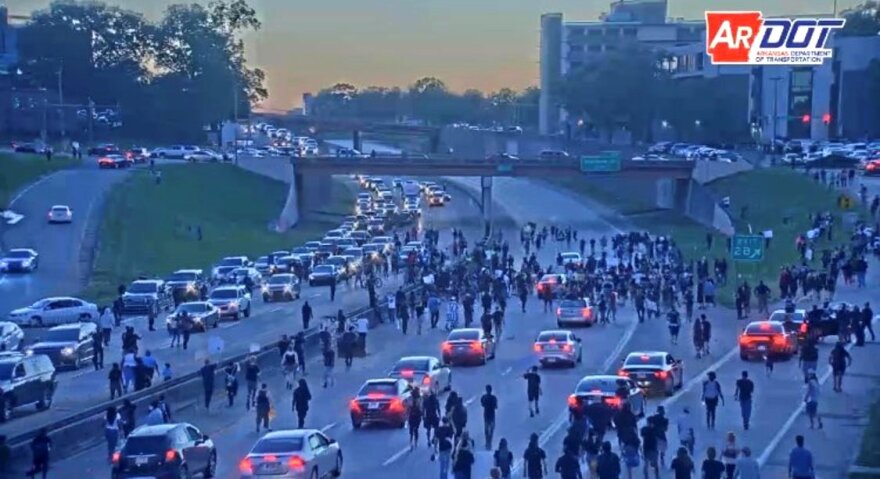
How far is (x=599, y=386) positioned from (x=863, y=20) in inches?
6069

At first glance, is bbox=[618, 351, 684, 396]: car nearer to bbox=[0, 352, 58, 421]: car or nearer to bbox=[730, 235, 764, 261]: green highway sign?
bbox=[0, 352, 58, 421]: car

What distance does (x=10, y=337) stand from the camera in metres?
41.0

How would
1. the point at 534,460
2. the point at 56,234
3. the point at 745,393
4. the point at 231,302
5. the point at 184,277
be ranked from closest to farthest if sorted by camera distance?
the point at 534,460 → the point at 745,393 → the point at 231,302 → the point at 184,277 → the point at 56,234

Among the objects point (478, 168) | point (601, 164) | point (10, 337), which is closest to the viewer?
point (10, 337)

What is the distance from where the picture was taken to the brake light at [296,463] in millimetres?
22688

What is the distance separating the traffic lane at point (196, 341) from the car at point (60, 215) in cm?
1853

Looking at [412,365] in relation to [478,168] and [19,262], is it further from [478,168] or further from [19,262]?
[478,168]

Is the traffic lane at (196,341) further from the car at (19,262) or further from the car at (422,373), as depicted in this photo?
the car at (19,262)

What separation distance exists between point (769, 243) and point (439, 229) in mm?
43659

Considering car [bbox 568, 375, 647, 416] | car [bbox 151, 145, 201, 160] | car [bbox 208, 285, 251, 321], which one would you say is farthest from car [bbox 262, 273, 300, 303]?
car [bbox 151, 145, 201, 160]

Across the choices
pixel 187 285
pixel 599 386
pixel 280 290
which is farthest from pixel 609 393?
pixel 280 290

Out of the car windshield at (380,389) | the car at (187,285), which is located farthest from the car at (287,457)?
the car at (187,285)

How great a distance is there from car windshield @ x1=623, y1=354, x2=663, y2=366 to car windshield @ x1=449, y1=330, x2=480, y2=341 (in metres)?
7.50

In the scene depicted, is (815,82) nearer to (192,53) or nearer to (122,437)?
(192,53)
